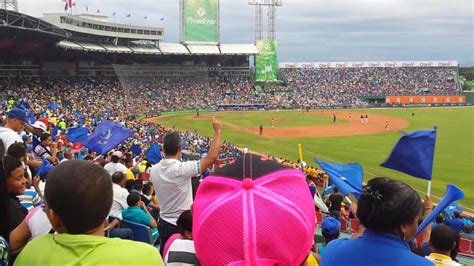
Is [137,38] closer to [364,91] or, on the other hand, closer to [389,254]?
[364,91]

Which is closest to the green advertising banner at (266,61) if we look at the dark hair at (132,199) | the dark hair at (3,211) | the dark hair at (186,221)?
the dark hair at (132,199)

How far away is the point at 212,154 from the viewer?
471cm

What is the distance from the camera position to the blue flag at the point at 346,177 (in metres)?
5.25

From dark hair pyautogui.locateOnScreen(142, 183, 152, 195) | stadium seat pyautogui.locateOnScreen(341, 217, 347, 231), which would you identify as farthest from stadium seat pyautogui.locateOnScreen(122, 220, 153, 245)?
stadium seat pyautogui.locateOnScreen(341, 217, 347, 231)

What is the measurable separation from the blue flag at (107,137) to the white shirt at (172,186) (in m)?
7.01

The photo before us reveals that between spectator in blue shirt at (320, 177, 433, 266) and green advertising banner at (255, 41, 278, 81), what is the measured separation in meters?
87.1

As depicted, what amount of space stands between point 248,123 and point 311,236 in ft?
176

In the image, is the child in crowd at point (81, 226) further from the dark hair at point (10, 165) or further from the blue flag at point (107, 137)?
the blue flag at point (107, 137)

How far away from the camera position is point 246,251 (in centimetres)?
231

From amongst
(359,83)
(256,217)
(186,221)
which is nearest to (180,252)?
(186,221)

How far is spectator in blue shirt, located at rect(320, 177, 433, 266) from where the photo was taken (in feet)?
9.29

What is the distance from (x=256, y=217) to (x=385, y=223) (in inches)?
40.3

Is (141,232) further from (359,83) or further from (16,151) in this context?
(359,83)

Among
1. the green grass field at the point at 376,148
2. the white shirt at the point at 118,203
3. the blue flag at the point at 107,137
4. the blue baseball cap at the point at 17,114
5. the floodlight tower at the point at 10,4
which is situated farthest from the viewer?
the floodlight tower at the point at 10,4
